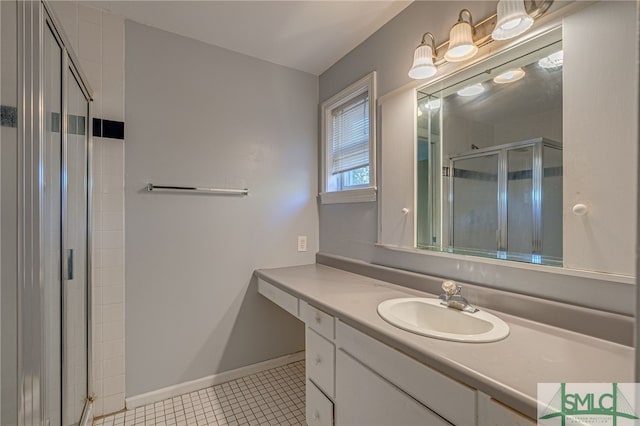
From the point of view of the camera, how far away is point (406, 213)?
5.30 ft

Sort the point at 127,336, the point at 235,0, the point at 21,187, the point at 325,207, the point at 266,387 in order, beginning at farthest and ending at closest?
the point at 325,207, the point at 266,387, the point at 127,336, the point at 235,0, the point at 21,187

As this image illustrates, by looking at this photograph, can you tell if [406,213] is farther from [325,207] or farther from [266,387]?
[266,387]

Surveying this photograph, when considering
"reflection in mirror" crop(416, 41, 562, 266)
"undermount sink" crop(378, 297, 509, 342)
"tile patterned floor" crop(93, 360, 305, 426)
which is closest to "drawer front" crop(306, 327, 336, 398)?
"undermount sink" crop(378, 297, 509, 342)

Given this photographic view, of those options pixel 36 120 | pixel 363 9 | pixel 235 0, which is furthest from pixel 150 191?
pixel 363 9

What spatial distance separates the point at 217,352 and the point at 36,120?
1.67 metres

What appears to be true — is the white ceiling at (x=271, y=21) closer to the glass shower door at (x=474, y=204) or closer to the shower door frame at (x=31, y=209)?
the shower door frame at (x=31, y=209)

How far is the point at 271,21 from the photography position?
1736mm

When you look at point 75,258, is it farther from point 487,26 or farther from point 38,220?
point 487,26

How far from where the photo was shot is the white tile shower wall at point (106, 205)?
1.62 m

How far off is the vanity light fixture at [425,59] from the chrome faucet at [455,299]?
1039mm

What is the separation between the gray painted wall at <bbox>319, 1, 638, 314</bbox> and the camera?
0.86 meters

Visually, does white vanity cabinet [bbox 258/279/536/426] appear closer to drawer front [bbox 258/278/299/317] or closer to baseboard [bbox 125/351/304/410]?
drawer front [bbox 258/278/299/317]

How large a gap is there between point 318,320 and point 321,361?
19cm

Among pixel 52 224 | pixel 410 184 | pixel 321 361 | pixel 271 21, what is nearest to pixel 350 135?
pixel 410 184
